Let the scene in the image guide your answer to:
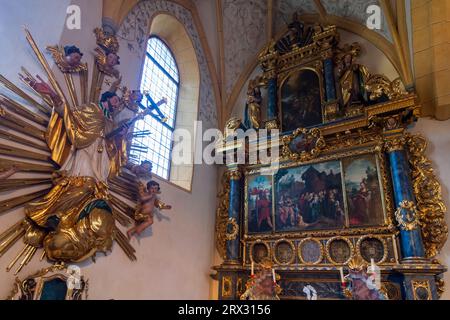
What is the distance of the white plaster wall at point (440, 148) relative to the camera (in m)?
5.48

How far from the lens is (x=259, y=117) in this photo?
815cm

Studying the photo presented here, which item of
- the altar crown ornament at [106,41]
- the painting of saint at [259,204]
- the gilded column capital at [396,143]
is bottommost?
the painting of saint at [259,204]

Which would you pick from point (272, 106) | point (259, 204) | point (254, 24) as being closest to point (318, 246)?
point (259, 204)

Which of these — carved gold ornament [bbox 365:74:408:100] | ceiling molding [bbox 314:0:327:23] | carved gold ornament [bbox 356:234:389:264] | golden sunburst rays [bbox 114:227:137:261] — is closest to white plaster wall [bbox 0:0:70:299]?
golden sunburst rays [bbox 114:227:137:261]

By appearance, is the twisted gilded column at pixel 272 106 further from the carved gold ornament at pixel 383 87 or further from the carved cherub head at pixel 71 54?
the carved cherub head at pixel 71 54

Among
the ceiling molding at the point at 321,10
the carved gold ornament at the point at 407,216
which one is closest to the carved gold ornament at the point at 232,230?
the carved gold ornament at the point at 407,216

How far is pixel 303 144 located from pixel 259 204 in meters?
1.77

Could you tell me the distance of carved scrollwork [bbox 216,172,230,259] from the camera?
7.38 meters

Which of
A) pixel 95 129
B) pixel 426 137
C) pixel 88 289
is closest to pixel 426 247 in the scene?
pixel 426 137

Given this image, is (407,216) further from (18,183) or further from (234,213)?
(18,183)

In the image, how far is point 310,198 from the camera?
6.54 m

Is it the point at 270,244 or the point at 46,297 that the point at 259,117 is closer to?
the point at 270,244

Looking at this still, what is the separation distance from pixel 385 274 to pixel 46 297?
209 inches

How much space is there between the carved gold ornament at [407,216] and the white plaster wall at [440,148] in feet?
2.10
